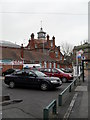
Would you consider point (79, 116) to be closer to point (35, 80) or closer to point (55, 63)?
point (35, 80)

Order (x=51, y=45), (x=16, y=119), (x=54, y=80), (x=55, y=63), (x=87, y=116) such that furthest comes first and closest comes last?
1. (x=51, y=45)
2. (x=55, y=63)
3. (x=54, y=80)
4. (x=87, y=116)
5. (x=16, y=119)

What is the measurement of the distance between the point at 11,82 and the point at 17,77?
717mm

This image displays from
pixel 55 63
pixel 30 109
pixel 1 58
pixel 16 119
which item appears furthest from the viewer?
pixel 55 63

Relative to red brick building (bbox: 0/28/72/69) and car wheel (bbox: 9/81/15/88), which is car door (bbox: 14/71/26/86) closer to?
car wheel (bbox: 9/81/15/88)

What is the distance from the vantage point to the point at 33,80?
1366 cm

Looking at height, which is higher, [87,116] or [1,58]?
[1,58]

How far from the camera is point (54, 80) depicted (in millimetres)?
13375

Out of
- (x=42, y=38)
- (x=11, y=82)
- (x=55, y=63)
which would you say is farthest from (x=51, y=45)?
(x=11, y=82)

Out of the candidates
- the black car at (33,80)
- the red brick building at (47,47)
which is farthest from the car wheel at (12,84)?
the red brick building at (47,47)

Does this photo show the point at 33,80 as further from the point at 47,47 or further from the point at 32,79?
the point at 47,47

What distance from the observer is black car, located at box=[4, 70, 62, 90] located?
1320 cm

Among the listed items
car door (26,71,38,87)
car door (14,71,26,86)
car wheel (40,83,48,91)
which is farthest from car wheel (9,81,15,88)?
car wheel (40,83,48,91)

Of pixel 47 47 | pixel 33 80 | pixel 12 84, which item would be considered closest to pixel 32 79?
pixel 33 80

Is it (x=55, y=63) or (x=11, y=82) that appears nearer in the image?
(x=11, y=82)
